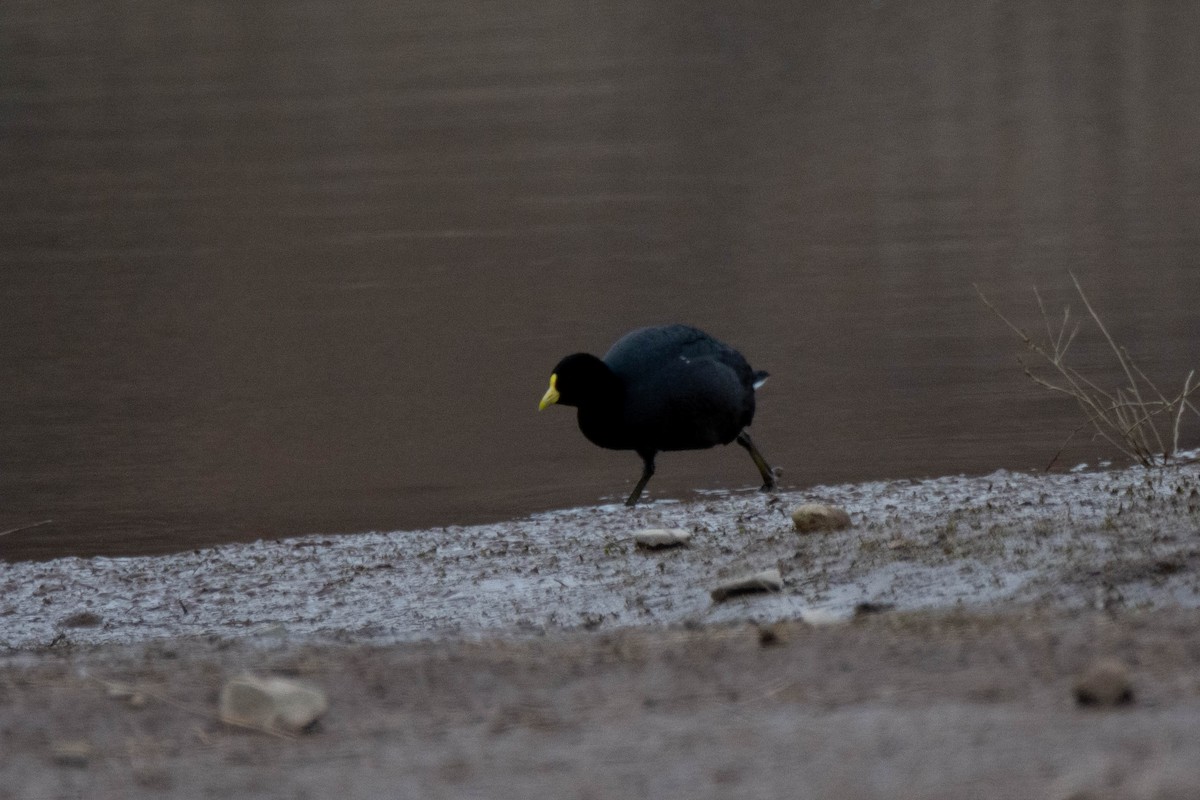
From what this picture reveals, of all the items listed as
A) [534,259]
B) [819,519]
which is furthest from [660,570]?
[534,259]

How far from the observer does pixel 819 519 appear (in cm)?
656

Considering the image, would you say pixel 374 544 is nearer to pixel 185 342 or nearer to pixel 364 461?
pixel 364 461

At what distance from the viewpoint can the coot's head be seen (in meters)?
8.09

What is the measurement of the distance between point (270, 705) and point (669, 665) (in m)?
0.92

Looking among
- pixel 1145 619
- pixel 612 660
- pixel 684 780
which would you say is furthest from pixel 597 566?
pixel 684 780

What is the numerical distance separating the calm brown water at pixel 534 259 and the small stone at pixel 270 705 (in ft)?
14.1

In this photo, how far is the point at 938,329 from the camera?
38.4 feet

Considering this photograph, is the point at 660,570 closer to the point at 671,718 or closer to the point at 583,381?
the point at 583,381

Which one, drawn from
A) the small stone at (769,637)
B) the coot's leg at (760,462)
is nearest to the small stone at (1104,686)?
the small stone at (769,637)

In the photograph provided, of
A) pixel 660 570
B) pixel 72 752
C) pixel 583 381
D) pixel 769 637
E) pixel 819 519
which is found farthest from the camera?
pixel 583 381

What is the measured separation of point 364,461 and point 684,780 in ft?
21.0

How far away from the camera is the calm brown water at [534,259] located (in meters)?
9.52

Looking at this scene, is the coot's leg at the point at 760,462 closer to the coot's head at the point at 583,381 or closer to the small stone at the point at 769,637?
the coot's head at the point at 583,381

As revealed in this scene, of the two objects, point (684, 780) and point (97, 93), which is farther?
point (97, 93)
